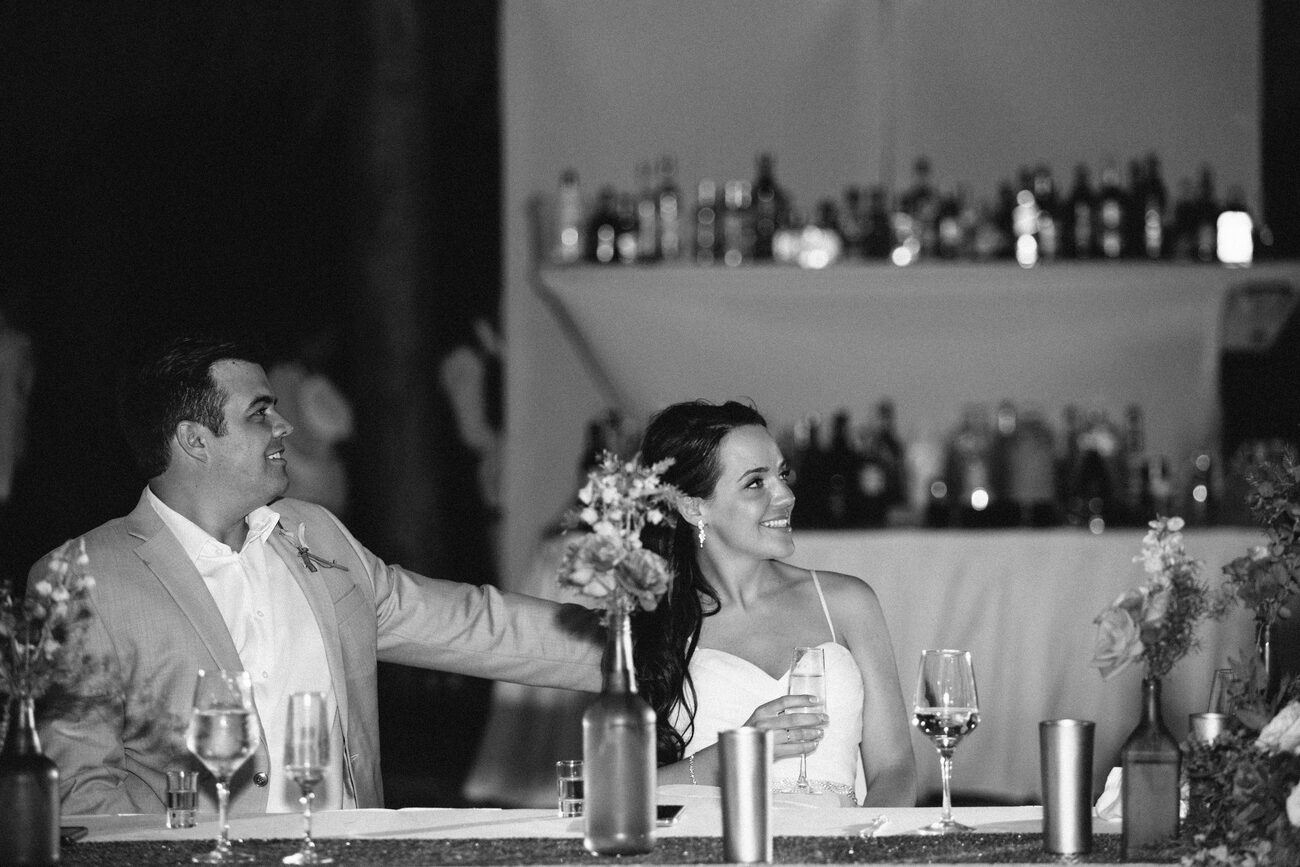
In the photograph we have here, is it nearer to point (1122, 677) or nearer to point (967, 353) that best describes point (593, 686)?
point (1122, 677)

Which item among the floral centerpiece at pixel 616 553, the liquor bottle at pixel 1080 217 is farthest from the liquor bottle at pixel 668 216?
the floral centerpiece at pixel 616 553

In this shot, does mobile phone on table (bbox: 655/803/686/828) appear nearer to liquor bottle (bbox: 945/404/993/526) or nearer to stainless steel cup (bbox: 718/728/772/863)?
stainless steel cup (bbox: 718/728/772/863)

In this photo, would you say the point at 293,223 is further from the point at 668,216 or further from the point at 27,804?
the point at 27,804

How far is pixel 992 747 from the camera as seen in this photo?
3.89 m

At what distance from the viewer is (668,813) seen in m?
1.89

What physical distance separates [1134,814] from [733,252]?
11.1 feet

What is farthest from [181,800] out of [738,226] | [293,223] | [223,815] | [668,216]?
[668,216]

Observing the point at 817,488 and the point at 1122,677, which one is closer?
the point at 1122,677

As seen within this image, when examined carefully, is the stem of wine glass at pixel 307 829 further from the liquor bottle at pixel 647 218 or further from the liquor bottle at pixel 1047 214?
the liquor bottle at pixel 1047 214

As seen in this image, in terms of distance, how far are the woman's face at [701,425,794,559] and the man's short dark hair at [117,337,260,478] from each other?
0.82 metres

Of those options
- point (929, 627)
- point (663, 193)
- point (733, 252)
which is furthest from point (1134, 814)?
point (663, 193)

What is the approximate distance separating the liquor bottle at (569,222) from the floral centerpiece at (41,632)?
3.31 metres

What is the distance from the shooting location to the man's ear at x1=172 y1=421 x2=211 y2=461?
255 centimetres

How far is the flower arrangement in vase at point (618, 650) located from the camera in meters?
1.63
